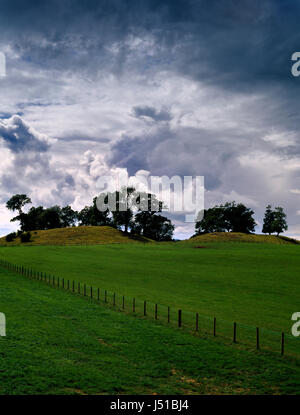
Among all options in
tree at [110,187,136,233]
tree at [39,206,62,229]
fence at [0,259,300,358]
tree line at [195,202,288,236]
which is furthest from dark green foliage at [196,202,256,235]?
fence at [0,259,300,358]

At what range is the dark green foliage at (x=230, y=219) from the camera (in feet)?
600

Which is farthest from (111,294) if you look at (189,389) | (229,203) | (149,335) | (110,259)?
(229,203)

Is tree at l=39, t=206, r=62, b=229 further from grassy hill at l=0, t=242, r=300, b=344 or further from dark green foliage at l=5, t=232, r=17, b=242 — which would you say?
grassy hill at l=0, t=242, r=300, b=344

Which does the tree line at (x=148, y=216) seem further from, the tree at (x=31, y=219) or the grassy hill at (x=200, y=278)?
the grassy hill at (x=200, y=278)

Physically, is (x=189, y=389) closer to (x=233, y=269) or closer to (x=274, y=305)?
(x=274, y=305)

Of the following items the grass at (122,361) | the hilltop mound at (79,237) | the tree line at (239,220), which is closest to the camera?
the grass at (122,361)

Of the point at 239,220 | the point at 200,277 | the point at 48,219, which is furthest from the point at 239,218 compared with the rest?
the point at 200,277

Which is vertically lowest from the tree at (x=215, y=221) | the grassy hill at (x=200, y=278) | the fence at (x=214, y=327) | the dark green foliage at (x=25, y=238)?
the fence at (x=214, y=327)

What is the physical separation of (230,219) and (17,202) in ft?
365

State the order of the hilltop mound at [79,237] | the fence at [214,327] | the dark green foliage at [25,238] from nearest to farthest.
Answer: the fence at [214,327], the hilltop mound at [79,237], the dark green foliage at [25,238]

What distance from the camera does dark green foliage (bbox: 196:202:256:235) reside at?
600ft

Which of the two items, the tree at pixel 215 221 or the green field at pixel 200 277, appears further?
the tree at pixel 215 221

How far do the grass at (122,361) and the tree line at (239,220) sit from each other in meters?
156

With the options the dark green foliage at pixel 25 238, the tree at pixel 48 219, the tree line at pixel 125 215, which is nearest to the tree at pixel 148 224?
the tree line at pixel 125 215
